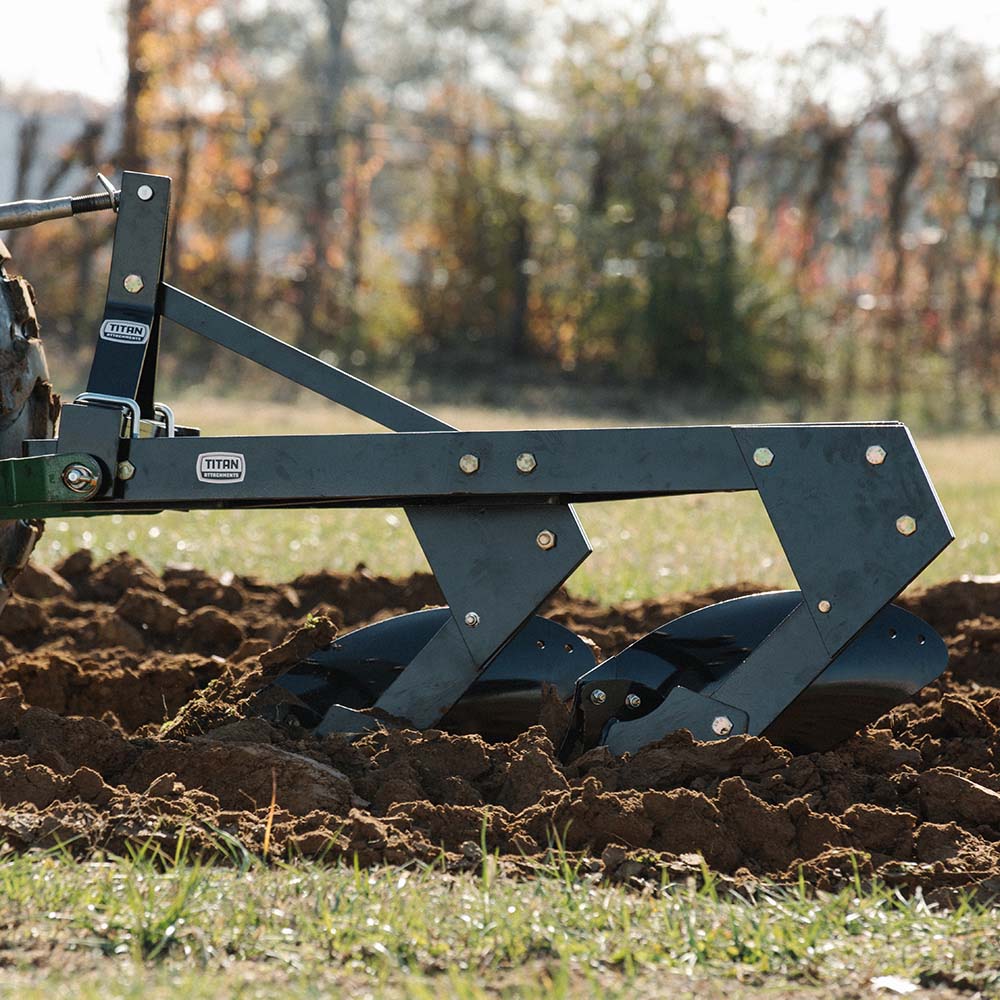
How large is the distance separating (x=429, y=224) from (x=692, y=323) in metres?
3.16

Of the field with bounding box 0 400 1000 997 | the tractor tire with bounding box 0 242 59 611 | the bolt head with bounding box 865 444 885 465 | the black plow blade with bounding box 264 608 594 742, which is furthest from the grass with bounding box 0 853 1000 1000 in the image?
the tractor tire with bounding box 0 242 59 611

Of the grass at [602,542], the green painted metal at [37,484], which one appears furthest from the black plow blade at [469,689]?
the grass at [602,542]

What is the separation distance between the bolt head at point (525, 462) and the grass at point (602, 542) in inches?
98.3

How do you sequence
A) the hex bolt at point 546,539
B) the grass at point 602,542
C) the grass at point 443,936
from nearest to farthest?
the grass at point 443,936
the hex bolt at point 546,539
the grass at point 602,542

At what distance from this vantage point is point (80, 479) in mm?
3131

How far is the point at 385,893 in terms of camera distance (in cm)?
243

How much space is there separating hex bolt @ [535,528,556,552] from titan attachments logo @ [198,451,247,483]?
66 centimetres

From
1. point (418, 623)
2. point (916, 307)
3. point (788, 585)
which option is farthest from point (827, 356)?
point (418, 623)

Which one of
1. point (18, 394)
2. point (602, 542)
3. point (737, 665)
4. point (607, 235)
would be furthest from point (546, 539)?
point (607, 235)

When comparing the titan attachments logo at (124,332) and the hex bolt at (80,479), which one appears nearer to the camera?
the hex bolt at (80,479)

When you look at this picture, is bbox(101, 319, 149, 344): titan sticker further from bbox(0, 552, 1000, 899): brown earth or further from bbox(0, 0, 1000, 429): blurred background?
bbox(0, 0, 1000, 429): blurred background

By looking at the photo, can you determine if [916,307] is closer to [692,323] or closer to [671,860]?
[692,323]

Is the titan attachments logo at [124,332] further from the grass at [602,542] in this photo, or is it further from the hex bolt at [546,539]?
the grass at [602,542]

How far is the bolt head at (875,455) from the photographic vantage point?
3117 mm
